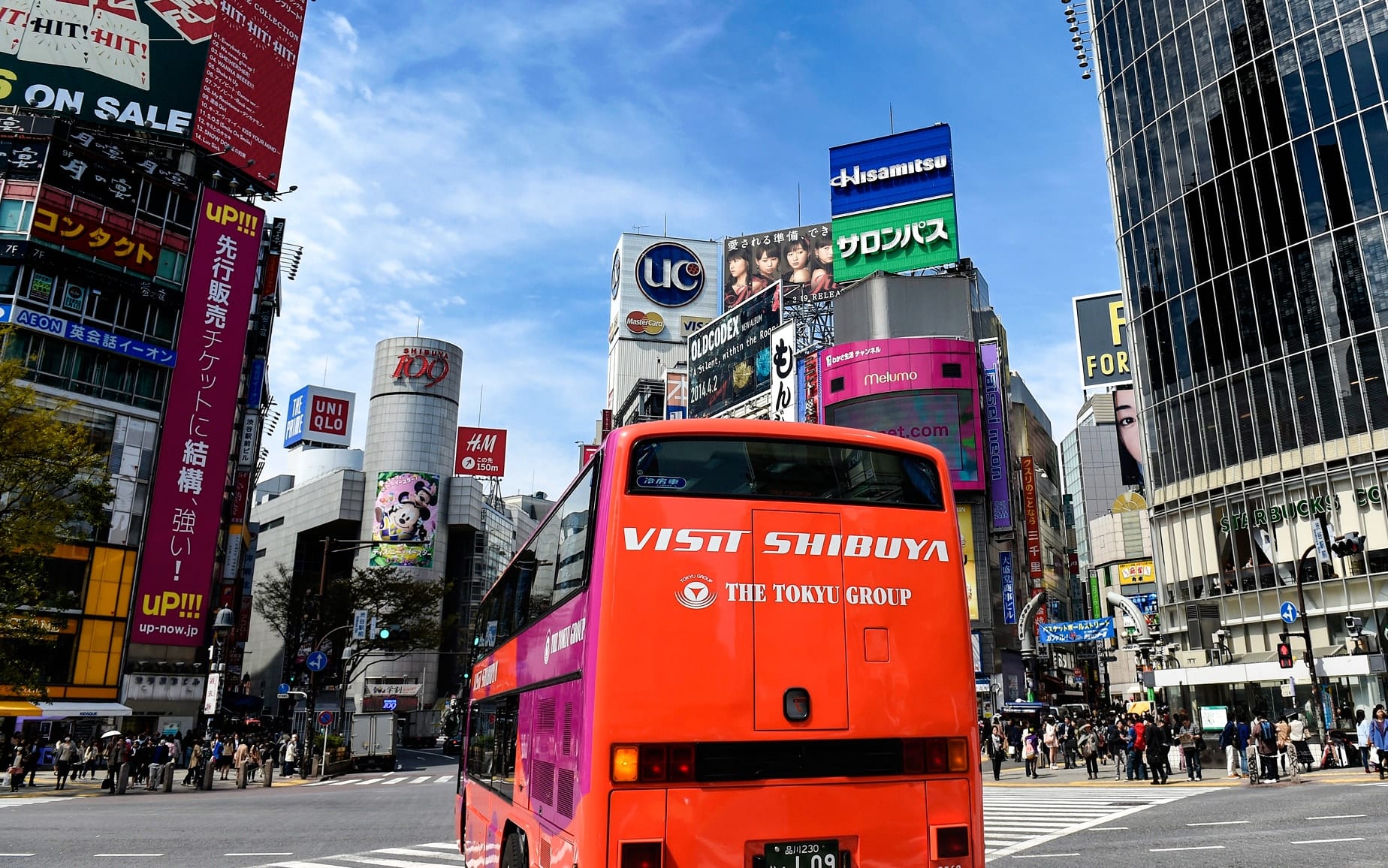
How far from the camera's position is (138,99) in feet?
165

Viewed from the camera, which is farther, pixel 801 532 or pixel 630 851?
pixel 801 532

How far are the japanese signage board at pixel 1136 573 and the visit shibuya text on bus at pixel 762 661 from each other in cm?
9531

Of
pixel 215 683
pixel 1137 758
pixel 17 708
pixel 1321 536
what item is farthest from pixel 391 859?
pixel 1321 536

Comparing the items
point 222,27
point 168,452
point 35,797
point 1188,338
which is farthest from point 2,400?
point 1188,338

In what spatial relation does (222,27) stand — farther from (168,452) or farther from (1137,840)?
(1137,840)

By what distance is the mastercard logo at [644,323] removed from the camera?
126 meters

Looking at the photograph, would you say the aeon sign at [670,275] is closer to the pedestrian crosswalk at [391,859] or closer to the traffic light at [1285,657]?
the traffic light at [1285,657]

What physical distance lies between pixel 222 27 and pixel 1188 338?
55.4m

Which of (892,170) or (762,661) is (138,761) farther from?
(892,170)

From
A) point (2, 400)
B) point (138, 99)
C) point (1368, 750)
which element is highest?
point (138, 99)

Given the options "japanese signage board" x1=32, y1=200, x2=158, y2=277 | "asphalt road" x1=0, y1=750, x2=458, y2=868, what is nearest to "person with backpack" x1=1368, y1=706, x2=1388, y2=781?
"asphalt road" x1=0, y1=750, x2=458, y2=868

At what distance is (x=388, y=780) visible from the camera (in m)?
35.4

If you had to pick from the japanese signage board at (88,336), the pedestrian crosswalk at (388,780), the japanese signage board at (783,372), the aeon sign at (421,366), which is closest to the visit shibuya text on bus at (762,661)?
the pedestrian crosswalk at (388,780)

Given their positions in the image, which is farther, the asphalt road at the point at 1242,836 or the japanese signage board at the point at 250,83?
the japanese signage board at the point at 250,83
